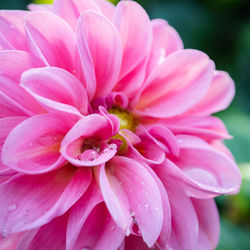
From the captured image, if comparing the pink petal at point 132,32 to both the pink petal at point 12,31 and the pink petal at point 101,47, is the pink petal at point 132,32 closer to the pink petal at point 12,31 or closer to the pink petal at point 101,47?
the pink petal at point 101,47

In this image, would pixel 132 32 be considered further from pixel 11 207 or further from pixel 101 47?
pixel 11 207

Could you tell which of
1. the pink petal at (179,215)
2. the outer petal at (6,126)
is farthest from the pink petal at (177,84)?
the outer petal at (6,126)

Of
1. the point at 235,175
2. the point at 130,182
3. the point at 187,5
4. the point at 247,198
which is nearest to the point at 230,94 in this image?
the point at 235,175

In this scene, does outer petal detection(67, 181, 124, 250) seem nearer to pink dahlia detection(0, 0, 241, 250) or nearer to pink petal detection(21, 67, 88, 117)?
pink dahlia detection(0, 0, 241, 250)

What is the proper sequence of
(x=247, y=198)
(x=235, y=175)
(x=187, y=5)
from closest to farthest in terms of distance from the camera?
(x=235, y=175)
(x=247, y=198)
(x=187, y=5)

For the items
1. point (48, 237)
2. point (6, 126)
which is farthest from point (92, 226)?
point (6, 126)

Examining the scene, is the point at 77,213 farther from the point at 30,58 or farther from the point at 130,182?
the point at 30,58
